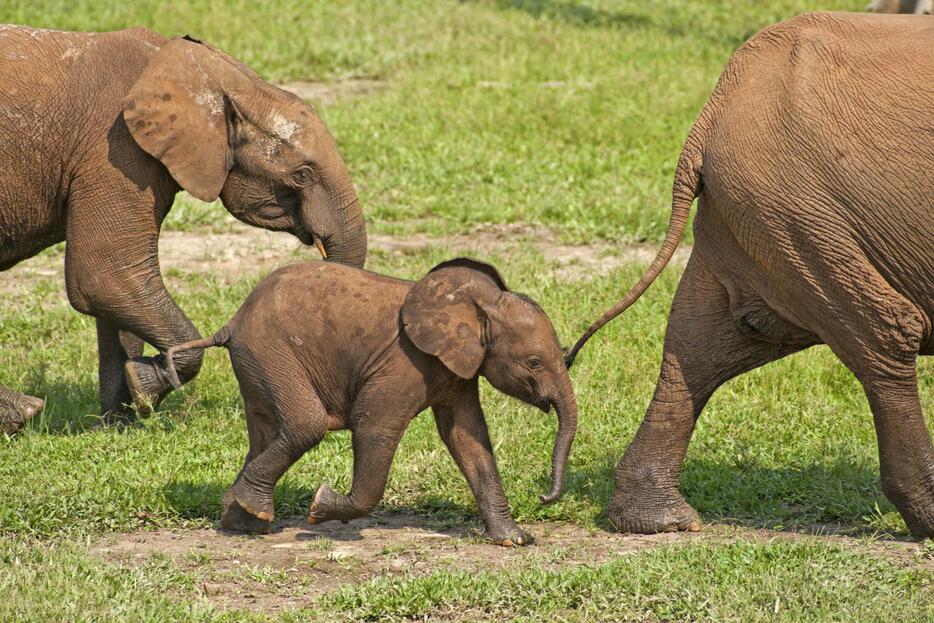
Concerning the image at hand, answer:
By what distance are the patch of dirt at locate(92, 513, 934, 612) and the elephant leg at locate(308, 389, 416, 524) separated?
0.21 metres

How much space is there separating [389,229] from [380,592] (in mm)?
5670

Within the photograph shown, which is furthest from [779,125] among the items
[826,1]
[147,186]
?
[826,1]

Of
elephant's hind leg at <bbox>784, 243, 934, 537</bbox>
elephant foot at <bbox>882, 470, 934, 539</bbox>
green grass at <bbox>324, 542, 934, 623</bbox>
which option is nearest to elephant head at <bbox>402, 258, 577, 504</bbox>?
green grass at <bbox>324, 542, 934, 623</bbox>

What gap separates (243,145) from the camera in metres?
6.91

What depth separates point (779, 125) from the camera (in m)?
5.57

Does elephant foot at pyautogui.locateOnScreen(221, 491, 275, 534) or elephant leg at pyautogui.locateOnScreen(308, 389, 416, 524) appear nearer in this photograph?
elephant leg at pyautogui.locateOnScreen(308, 389, 416, 524)

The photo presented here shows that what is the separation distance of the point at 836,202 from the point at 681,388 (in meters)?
1.07

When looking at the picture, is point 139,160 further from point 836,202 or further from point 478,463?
point 836,202

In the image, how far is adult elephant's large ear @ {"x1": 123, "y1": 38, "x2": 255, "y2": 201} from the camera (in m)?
6.75

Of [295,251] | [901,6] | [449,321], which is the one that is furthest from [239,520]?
[901,6]

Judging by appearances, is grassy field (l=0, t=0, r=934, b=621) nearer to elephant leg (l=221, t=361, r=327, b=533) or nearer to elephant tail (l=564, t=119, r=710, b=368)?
elephant leg (l=221, t=361, r=327, b=533)

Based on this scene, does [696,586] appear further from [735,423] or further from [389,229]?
[389,229]

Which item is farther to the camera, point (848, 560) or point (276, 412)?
point (276, 412)

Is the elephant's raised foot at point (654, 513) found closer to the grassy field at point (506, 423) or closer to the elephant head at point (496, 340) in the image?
the grassy field at point (506, 423)
